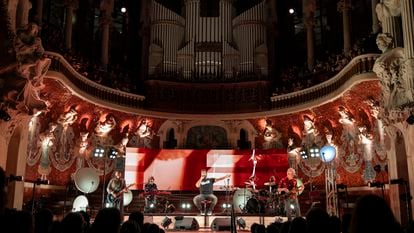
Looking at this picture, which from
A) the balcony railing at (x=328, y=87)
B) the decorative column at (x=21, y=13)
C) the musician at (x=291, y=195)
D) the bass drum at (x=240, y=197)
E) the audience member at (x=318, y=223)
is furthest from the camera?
the bass drum at (x=240, y=197)

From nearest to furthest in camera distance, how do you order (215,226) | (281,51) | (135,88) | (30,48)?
(30,48) < (215,226) < (135,88) < (281,51)

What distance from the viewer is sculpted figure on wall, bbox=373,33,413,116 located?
1187 centimetres

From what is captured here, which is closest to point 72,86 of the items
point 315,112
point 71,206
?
point 71,206

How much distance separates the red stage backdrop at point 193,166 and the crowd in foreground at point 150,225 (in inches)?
548

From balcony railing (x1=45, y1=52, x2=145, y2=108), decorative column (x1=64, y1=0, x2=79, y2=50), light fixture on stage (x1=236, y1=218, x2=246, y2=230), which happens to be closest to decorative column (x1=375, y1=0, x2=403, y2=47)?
light fixture on stage (x1=236, y1=218, x2=246, y2=230)

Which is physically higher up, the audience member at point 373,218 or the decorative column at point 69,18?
the decorative column at point 69,18

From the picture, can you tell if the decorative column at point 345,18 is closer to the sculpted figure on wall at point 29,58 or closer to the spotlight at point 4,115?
the sculpted figure on wall at point 29,58

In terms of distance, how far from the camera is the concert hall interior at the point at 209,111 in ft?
49.1

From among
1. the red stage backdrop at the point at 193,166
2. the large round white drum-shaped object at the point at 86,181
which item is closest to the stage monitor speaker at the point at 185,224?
the large round white drum-shaped object at the point at 86,181

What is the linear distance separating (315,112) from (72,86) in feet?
31.0

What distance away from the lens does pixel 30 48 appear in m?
11.9

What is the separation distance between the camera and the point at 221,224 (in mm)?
14203

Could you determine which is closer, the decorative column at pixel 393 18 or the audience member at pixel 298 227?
the audience member at pixel 298 227

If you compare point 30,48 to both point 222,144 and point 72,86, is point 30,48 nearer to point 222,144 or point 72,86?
point 72,86
